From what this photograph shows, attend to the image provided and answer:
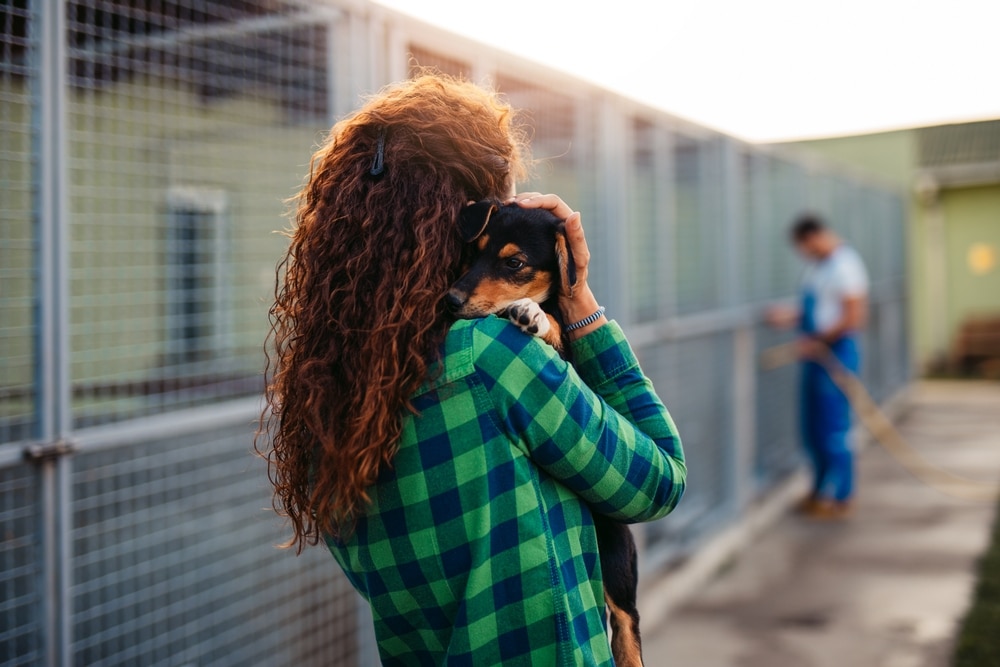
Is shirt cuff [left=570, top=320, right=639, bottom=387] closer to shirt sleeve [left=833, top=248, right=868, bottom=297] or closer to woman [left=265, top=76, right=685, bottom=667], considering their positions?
woman [left=265, top=76, right=685, bottom=667]

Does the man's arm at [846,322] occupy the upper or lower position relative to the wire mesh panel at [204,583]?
upper

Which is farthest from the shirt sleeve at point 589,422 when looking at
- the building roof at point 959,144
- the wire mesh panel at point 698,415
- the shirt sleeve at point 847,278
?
the building roof at point 959,144

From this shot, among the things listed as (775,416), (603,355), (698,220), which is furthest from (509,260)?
(775,416)

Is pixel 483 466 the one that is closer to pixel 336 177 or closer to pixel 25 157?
pixel 336 177

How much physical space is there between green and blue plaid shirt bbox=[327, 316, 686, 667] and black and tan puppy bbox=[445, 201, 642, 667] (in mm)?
81

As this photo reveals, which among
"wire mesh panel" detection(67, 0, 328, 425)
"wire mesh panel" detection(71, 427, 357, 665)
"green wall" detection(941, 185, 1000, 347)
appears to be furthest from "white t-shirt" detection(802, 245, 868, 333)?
"green wall" detection(941, 185, 1000, 347)

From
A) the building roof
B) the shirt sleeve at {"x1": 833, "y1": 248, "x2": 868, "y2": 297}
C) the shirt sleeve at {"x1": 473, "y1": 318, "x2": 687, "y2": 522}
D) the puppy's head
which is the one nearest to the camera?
the shirt sleeve at {"x1": 473, "y1": 318, "x2": 687, "y2": 522}

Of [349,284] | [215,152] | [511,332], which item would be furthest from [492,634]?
[215,152]

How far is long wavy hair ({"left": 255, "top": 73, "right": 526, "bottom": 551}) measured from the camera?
4.86 feet

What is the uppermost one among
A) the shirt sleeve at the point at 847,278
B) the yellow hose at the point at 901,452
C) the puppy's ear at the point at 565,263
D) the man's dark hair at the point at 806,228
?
the man's dark hair at the point at 806,228

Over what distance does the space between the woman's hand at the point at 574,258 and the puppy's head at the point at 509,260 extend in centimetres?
1

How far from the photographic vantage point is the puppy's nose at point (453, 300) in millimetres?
1528

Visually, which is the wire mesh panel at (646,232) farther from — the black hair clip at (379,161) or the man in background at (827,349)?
the black hair clip at (379,161)

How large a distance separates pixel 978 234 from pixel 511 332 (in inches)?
698
